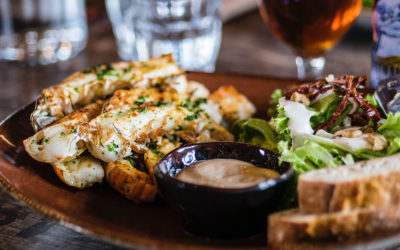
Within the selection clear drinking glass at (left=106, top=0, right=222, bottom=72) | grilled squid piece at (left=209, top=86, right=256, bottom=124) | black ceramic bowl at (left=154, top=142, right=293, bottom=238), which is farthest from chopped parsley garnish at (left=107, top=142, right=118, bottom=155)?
clear drinking glass at (left=106, top=0, right=222, bottom=72)

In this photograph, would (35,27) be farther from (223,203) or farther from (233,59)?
(223,203)

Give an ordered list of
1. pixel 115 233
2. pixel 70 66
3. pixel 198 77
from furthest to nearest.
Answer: pixel 70 66, pixel 198 77, pixel 115 233

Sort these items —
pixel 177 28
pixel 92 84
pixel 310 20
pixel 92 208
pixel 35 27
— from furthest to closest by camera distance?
pixel 35 27, pixel 177 28, pixel 310 20, pixel 92 84, pixel 92 208

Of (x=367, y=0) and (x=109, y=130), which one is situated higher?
(x=367, y=0)

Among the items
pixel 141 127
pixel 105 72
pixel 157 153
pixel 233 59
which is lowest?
pixel 233 59

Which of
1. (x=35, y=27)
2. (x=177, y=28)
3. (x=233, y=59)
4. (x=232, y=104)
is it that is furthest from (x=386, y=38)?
(x=35, y=27)

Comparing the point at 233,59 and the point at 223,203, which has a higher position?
the point at 223,203

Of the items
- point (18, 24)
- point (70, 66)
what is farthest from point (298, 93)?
point (18, 24)

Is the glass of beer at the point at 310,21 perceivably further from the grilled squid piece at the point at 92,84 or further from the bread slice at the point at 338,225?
the bread slice at the point at 338,225

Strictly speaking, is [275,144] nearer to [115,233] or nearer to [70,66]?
[115,233]
